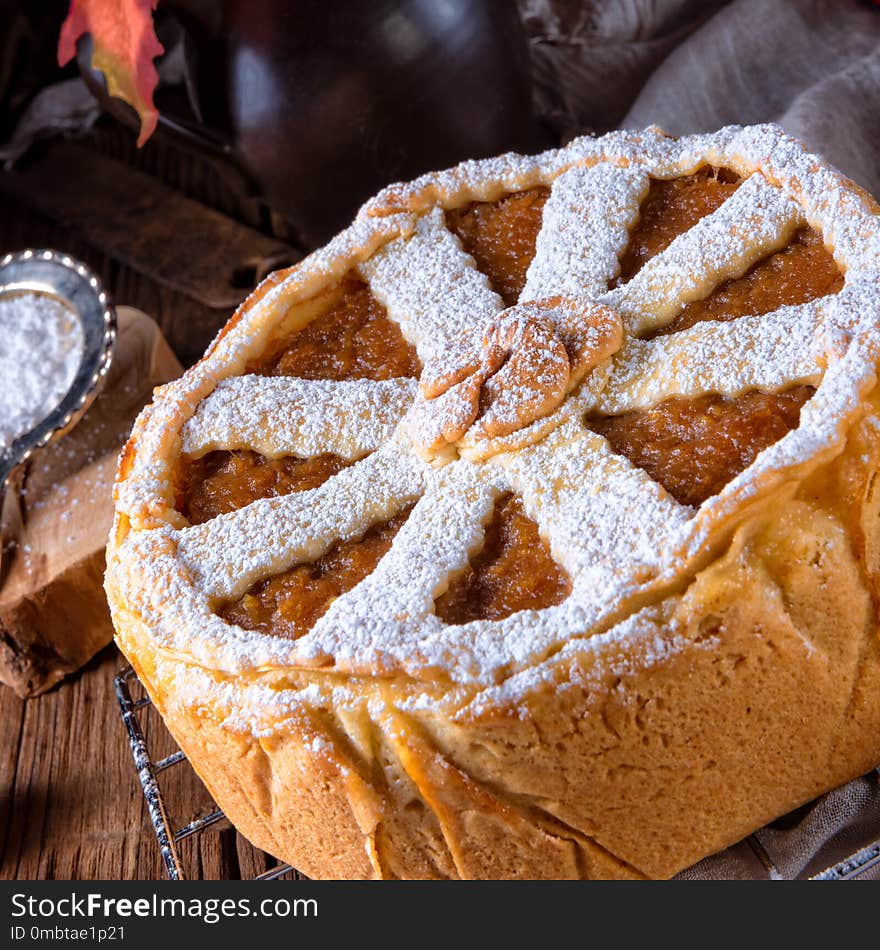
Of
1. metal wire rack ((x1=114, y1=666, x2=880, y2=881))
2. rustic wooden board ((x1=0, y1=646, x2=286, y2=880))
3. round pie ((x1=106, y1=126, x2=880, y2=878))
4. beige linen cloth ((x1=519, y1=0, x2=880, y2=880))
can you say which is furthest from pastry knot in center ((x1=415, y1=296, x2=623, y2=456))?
beige linen cloth ((x1=519, y1=0, x2=880, y2=880))

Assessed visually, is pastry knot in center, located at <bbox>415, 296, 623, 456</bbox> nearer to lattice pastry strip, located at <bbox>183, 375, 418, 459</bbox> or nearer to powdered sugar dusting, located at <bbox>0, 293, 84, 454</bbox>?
lattice pastry strip, located at <bbox>183, 375, 418, 459</bbox>

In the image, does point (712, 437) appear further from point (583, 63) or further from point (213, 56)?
point (583, 63)

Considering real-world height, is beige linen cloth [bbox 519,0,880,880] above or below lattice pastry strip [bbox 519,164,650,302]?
below

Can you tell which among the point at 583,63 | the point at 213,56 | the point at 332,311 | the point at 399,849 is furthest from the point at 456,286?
the point at 583,63

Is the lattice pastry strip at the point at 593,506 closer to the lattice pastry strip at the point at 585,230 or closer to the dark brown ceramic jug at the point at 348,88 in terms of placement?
the lattice pastry strip at the point at 585,230

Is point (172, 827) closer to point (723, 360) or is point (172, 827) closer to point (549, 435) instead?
Answer: point (549, 435)

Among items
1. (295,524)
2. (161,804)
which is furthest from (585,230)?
(161,804)
